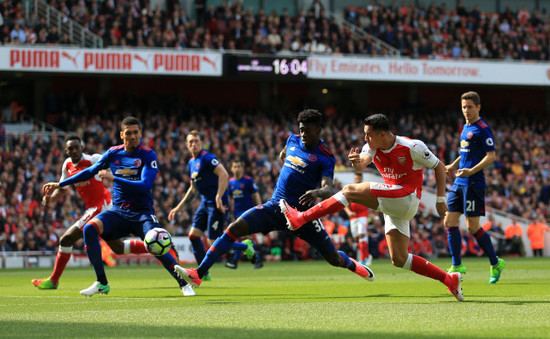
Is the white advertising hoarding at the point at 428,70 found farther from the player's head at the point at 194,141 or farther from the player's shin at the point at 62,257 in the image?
the player's shin at the point at 62,257

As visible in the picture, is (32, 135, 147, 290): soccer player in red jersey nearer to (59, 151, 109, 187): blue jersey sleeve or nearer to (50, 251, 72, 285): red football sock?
(50, 251, 72, 285): red football sock

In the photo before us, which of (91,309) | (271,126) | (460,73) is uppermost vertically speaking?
(460,73)

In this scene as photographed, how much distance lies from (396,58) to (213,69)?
803 cm

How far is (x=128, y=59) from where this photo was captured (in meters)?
34.3

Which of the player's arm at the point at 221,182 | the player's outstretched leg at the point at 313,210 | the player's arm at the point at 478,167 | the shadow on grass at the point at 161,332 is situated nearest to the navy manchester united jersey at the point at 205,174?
the player's arm at the point at 221,182

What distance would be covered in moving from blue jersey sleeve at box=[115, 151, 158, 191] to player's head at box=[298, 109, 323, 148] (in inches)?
78.8

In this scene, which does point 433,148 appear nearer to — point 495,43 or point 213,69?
point 495,43

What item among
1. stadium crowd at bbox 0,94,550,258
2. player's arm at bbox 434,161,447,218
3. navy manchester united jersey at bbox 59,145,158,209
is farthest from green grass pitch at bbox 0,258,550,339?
stadium crowd at bbox 0,94,550,258

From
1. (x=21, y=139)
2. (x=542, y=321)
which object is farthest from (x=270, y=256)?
(x=542, y=321)

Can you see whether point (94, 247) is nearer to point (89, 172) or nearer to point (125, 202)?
point (125, 202)

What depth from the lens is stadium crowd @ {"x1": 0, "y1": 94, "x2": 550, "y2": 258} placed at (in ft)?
91.8

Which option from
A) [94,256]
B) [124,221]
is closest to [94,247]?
[94,256]

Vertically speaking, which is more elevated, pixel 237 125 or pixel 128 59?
pixel 128 59

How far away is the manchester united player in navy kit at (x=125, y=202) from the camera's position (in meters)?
11.4
